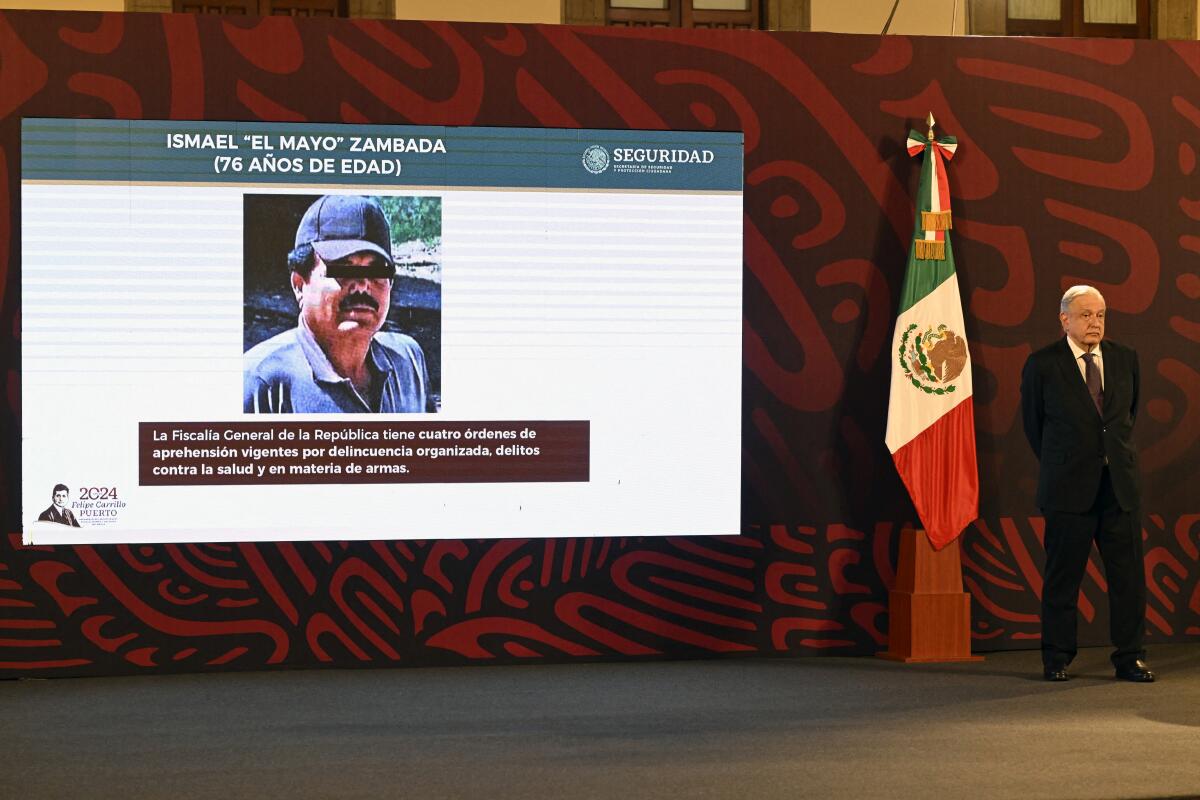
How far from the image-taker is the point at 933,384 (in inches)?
256

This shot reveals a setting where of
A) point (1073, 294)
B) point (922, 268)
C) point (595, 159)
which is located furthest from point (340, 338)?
point (1073, 294)

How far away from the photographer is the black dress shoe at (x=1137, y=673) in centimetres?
588

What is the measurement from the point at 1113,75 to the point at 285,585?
436 cm

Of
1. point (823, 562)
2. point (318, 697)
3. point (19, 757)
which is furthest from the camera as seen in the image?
point (823, 562)

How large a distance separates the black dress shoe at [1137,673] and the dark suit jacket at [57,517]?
431 centimetres

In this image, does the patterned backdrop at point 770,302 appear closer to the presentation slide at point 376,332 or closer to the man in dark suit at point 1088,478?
the presentation slide at point 376,332

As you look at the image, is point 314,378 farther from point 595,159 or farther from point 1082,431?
point 1082,431

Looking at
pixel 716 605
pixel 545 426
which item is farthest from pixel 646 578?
pixel 545 426

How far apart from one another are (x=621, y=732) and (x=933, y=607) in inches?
76.7

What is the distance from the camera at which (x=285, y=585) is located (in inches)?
248

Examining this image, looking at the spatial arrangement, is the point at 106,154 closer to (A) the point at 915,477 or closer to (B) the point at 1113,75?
(A) the point at 915,477

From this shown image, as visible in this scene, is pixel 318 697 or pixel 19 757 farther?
pixel 318 697

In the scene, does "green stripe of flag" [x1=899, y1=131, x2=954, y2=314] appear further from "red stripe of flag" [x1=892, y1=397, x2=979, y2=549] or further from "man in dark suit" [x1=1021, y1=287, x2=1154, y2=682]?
"man in dark suit" [x1=1021, y1=287, x2=1154, y2=682]

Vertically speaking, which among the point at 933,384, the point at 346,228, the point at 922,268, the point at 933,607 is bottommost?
the point at 933,607
